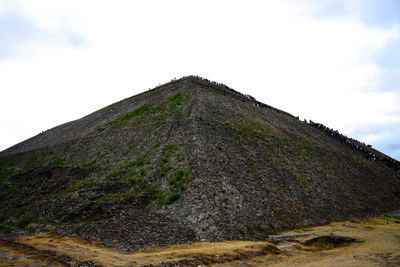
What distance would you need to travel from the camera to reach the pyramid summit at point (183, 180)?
1772 cm

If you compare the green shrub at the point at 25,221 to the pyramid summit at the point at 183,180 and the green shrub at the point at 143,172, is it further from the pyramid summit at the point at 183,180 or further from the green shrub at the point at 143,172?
the green shrub at the point at 143,172

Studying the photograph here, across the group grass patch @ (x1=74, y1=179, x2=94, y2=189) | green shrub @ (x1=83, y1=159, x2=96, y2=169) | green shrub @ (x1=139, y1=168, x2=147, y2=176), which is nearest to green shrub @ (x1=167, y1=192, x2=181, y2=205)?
green shrub @ (x1=139, y1=168, x2=147, y2=176)

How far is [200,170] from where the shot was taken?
21219 mm

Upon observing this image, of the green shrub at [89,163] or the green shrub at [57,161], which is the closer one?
the green shrub at [89,163]

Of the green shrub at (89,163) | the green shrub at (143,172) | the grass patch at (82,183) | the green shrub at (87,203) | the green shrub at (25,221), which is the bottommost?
the green shrub at (25,221)

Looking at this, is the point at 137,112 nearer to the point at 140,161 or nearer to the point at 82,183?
the point at 140,161

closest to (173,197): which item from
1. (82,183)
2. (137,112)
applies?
(82,183)

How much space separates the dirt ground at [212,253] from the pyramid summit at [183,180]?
1.28 m

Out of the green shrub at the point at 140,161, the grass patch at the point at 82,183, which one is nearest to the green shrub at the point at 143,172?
the green shrub at the point at 140,161

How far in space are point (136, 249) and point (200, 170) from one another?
27.8 ft

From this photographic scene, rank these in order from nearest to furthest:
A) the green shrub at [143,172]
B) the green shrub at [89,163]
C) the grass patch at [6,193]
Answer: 1. the green shrub at [143,172]
2. the grass patch at [6,193]
3. the green shrub at [89,163]

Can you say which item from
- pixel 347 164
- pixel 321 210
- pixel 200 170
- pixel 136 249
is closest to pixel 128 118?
pixel 200 170

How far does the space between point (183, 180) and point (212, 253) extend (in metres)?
8.12

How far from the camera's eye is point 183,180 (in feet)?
68.0
